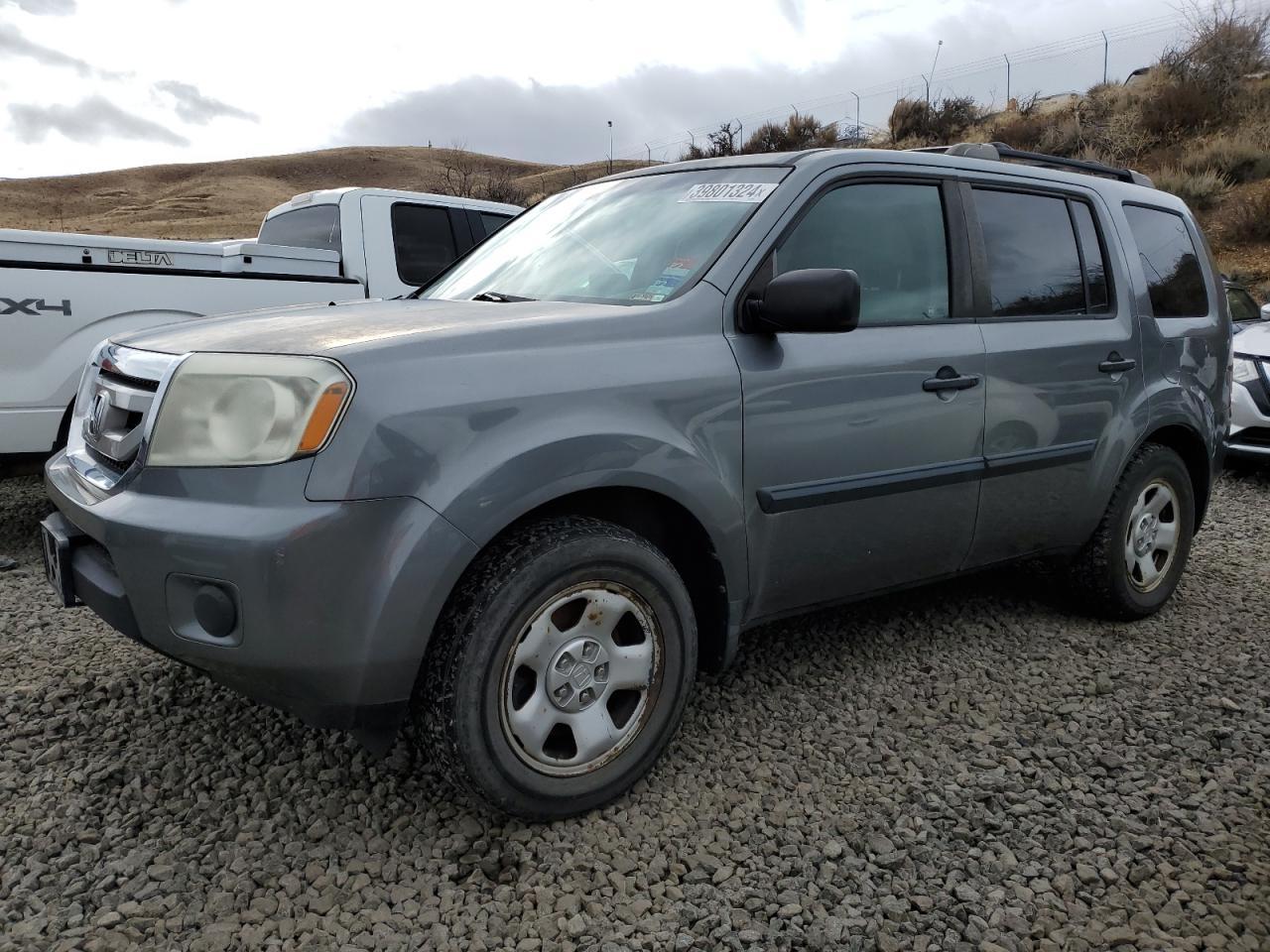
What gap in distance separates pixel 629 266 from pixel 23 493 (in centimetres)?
494

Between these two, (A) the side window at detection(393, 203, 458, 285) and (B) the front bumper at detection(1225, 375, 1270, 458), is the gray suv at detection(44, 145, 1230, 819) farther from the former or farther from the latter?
(B) the front bumper at detection(1225, 375, 1270, 458)

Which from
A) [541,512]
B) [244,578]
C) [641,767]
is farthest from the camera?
[641,767]

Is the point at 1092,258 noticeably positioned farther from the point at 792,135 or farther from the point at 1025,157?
the point at 792,135

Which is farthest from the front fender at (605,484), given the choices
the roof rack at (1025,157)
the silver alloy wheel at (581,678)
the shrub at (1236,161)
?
the shrub at (1236,161)

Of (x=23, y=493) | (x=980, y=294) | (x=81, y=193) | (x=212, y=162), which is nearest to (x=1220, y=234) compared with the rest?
(x=980, y=294)

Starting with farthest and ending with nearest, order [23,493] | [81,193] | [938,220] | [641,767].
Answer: [81,193] → [23,493] → [938,220] → [641,767]

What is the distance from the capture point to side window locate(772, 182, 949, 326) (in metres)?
3.05

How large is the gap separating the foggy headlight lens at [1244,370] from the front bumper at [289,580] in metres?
7.19

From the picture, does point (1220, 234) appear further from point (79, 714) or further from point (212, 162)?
point (212, 162)

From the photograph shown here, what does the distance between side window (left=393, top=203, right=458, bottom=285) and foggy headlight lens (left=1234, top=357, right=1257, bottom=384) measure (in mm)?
5958

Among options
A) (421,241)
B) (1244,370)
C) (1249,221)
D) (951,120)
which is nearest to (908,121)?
(951,120)

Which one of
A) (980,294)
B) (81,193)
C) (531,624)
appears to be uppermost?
(81,193)

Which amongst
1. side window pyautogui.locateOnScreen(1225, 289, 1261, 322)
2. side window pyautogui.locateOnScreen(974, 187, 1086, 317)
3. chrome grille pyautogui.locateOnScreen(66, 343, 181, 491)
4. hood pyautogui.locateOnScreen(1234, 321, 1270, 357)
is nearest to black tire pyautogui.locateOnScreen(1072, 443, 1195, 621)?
side window pyautogui.locateOnScreen(974, 187, 1086, 317)

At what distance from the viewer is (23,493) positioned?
612 cm
